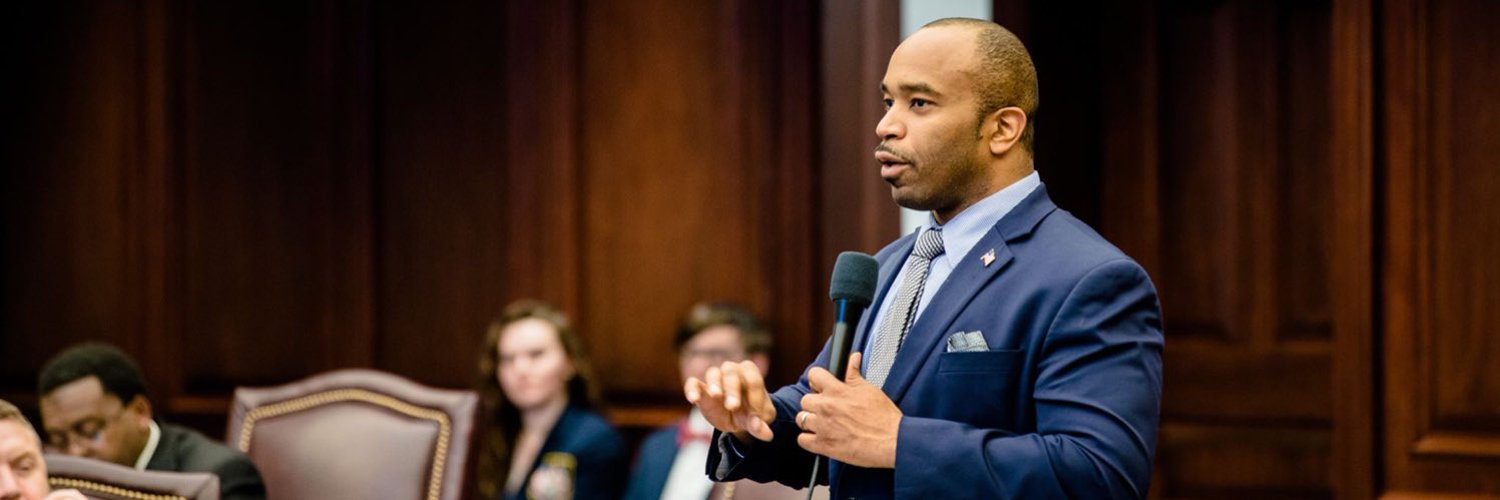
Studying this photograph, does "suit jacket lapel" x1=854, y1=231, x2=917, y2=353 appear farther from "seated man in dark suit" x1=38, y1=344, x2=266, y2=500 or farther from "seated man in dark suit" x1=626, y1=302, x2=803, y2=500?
"seated man in dark suit" x1=626, y1=302, x2=803, y2=500

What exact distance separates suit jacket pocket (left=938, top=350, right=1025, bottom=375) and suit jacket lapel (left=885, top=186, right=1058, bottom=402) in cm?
4

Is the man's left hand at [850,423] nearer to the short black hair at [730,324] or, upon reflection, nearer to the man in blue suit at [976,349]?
the man in blue suit at [976,349]

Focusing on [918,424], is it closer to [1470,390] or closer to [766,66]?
[1470,390]

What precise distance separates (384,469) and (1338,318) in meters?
1.85

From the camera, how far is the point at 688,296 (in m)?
4.66

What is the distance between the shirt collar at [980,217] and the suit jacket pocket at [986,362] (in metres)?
0.14

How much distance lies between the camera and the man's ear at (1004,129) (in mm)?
1732

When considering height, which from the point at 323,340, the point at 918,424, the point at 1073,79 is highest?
the point at 1073,79

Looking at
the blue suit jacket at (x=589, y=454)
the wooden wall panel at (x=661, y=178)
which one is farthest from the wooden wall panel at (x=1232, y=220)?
the blue suit jacket at (x=589, y=454)

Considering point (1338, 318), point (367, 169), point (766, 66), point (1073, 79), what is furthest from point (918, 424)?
point (367, 169)

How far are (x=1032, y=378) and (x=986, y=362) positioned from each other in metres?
0.05

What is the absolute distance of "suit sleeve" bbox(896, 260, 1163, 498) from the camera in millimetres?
1562

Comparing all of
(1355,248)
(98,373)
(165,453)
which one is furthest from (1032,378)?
(98,373)

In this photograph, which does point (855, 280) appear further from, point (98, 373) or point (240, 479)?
point (98, 373)
